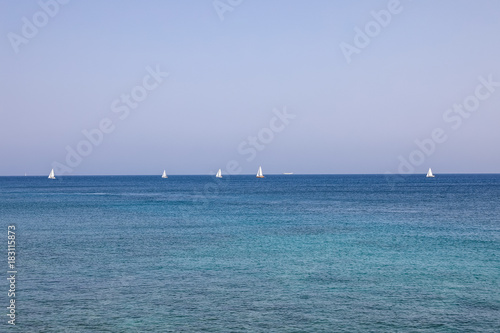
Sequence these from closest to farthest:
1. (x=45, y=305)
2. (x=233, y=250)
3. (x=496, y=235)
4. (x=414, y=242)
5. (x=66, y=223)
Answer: (x=45, y=305) < (x=233, y=250) < (x=414, y=242) < (x=496, y=235) < (x=66, y=223)

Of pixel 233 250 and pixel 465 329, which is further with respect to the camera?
pixel 233 250

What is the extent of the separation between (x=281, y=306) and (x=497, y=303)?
35.8 ft

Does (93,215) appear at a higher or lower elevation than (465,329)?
higher

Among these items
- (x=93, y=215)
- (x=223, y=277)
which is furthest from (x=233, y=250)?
(x=93, y=215)

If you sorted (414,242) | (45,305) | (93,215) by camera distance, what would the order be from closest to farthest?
1. (45,305)
2. (414,242)
3. (93,215)

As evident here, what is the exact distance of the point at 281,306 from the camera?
26.8 metres

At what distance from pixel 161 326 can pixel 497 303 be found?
1670 centimetres

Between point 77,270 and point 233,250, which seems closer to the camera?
point 77,270

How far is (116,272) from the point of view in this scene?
34875mm

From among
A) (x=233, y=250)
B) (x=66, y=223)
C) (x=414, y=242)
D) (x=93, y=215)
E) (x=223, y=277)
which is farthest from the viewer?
(x=93, y=215)

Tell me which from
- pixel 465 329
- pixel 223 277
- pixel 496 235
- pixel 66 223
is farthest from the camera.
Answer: pixel 66 223

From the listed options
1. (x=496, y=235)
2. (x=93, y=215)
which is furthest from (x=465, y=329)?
(x=93, y=215)

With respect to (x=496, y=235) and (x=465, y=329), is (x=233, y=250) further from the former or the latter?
(x=496, y=235)

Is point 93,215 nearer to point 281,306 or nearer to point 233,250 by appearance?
point 233,250
